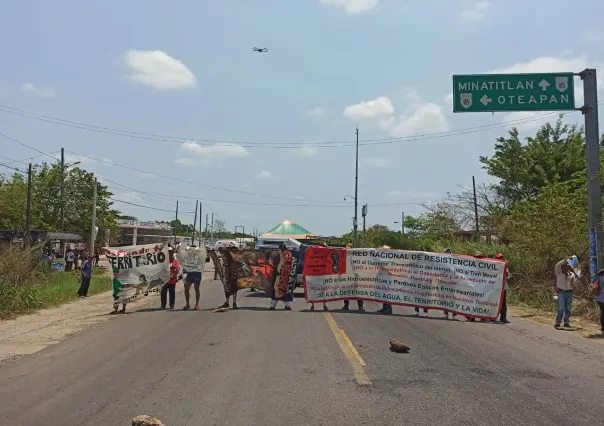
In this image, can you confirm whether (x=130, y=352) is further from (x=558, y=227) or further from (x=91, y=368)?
(x=558, y=227)

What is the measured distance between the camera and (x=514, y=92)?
17281 millimetres

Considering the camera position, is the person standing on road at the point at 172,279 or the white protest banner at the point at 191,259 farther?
the person standing on road at the point at 172,279

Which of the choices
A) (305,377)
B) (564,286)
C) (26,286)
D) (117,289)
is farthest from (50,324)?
(564,286)

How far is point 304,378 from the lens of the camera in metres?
7.60

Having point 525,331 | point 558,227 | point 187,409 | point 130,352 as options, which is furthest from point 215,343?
point 558,227

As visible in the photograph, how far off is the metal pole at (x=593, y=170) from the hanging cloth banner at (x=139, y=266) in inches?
477

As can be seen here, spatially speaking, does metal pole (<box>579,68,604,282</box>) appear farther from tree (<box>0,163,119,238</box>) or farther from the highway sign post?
tree (<box>0,163,119,238</box>)

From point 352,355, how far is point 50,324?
27.3 ft

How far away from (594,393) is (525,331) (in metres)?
6.33

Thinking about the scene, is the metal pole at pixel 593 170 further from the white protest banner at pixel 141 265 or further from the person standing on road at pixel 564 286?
the white protest banner at pixel 141 265

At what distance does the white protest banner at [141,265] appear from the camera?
16.2m

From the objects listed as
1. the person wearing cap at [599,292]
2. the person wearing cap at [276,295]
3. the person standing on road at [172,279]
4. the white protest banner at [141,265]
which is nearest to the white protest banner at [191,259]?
the person standing on road at [172,279]

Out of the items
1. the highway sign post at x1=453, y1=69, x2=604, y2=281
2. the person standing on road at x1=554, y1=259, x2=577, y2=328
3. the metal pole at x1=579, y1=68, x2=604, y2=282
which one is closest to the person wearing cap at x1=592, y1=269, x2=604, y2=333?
the person standing on road at x1=554, y1=259, x2=577, y2=328

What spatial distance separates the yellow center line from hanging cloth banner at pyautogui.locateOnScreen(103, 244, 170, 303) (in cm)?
574
